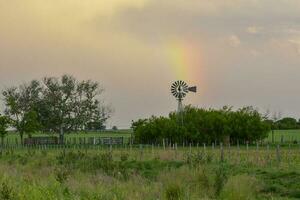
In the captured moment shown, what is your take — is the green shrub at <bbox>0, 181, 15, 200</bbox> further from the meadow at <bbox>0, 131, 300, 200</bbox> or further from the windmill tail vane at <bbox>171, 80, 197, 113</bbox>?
the windmill tail vane at <bbox>171, 80, 197, 113</bbox>

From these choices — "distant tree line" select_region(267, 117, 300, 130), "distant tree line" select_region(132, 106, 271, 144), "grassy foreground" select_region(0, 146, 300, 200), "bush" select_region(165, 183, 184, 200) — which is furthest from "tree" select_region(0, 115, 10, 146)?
"distant tree line" select_region(267, 117, 300, 130)

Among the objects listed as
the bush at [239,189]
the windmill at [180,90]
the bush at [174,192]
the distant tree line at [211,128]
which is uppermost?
the windmill at [180,90]

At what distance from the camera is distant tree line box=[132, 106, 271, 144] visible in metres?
70.1

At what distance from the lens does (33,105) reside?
10231 centimetres

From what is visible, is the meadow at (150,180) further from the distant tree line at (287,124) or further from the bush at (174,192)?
the distant tree line at (287,124)

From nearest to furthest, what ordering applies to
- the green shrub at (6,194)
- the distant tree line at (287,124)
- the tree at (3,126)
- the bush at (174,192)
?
1. the green shrub at (6,194)
2. the bush at (174,192)
3. the tree at (3,126)
4. the distant tree line at (287,124)

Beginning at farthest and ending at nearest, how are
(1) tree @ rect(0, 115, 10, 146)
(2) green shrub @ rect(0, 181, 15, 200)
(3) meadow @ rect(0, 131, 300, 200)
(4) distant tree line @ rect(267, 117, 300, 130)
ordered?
(4) distant tree line @ rect(267, 117, 300, 130) → (1) tree @ rect(0, 115, 10, 146) → (3) meadow @ rect(0, 131, 300, 200) → (2) green shrub @ rect(0, 181, 15, 200)

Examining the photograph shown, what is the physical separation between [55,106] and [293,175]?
3178 inches

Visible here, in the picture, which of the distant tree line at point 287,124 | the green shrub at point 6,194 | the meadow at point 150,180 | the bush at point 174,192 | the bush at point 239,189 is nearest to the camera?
the green shrub at point 6,194

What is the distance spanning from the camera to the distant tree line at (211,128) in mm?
70062

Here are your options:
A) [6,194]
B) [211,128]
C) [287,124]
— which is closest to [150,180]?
[6,194]

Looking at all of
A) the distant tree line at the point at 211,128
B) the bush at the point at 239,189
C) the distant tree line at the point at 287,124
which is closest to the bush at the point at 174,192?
the bush at the point at 239,189

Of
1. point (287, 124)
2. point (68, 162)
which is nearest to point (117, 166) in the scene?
point (68, 162)

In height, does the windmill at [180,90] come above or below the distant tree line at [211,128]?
above
